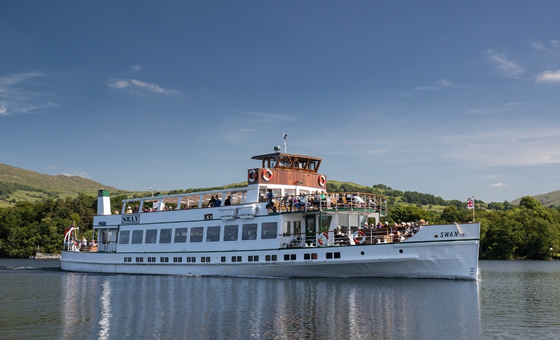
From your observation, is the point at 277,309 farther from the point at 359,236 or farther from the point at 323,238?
the point at 323,238

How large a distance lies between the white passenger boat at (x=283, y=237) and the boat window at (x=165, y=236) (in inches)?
3.1

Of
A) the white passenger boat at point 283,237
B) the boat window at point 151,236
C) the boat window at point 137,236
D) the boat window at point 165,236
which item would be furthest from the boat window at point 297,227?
the boat window at point 137,236

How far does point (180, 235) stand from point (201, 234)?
219cm

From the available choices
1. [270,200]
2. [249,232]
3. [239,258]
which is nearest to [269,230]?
[249,232]

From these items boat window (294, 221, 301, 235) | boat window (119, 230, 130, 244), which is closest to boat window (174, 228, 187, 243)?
boat window (119, 230, 130, 244)

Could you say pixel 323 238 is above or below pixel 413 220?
below

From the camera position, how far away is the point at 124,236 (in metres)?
48.1

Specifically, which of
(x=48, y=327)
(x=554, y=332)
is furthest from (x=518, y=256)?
(x=48, y=327)

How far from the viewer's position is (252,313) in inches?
960

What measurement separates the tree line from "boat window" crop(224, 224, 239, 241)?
2180 inches

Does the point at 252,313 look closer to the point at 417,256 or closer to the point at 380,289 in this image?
the point at 380,289

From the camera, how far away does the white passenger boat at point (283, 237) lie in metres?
33.9

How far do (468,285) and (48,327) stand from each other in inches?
855

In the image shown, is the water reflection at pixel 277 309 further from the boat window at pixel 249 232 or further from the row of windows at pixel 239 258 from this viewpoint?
the boat window at pixel 249 232
